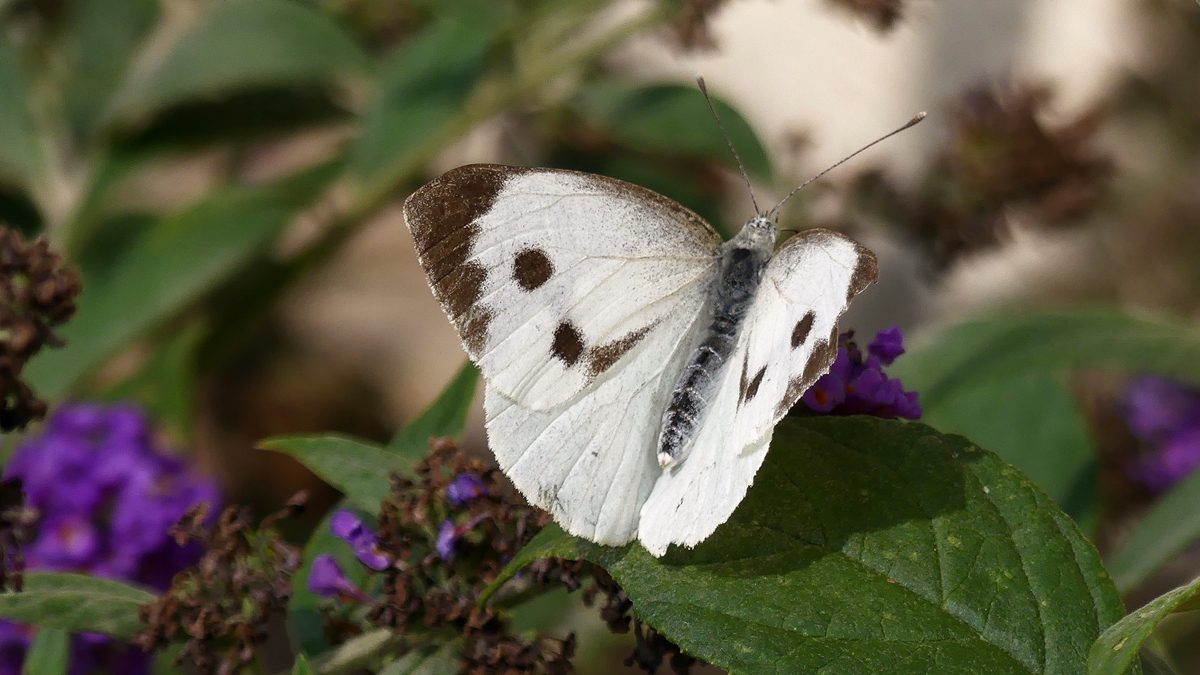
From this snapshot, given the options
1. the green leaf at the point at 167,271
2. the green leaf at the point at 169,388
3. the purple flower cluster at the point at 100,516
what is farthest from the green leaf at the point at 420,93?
the purple flower cluster at the point at 100,516

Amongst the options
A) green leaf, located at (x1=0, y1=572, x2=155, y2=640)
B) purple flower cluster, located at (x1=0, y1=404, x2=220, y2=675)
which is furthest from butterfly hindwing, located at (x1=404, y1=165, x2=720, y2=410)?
purple flower cluster, located at (x1=0, y1=404, x2=220, y2=675)

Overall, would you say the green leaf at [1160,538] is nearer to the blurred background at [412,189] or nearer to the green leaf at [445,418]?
the blurred background at [412,189]

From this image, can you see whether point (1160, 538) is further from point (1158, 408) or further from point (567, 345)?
point (567, 345)

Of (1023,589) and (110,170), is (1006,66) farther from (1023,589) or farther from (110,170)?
(1023,589)

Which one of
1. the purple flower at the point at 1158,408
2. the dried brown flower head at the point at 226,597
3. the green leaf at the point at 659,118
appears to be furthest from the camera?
the purple flower at the point at 1158,408

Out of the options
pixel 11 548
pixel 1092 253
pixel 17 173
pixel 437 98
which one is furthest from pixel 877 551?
pixel 1092 253

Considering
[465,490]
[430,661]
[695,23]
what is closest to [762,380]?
[465,490]
